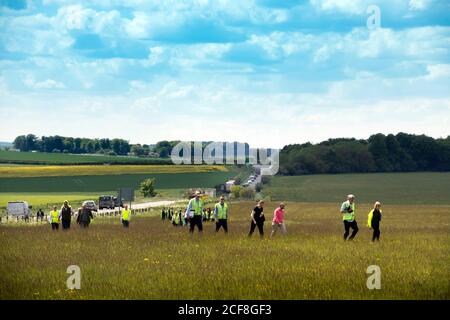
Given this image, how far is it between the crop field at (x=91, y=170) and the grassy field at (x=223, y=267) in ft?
306

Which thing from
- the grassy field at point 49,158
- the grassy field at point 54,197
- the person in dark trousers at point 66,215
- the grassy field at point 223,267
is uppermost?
the grassy field at point 49,158

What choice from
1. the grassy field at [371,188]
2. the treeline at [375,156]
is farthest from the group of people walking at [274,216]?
the treeline at [375,156]

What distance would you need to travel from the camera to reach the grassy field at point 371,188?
10994 cm

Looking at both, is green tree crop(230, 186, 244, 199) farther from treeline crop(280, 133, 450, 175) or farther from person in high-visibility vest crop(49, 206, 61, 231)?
person in high-visibility vest crop(49, 206, 61, 231)

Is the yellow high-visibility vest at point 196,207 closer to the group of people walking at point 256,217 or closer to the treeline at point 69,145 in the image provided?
the group of people walking at point 256,217

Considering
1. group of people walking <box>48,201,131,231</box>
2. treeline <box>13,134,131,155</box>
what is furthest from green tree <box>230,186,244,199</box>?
group of people walking <box>48,201,131,231</box>

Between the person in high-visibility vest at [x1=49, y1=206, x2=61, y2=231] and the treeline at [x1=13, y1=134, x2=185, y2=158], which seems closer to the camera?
the person in high-visibility vest at [x1=49, y1=206, x2=61, y2=231]

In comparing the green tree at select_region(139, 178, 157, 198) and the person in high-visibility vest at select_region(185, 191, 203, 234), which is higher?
the person in high-visibility vest at select_region(185, 191, 203, 234)

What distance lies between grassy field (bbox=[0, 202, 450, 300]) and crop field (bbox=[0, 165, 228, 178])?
93232 mm

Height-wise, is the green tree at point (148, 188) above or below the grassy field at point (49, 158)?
below

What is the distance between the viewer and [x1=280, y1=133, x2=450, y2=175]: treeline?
119250 mm

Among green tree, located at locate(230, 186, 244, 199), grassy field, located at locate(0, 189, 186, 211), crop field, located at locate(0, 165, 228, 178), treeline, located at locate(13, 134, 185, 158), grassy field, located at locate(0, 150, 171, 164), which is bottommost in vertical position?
grassy field, located at locate(0, 189, 186, 211)
